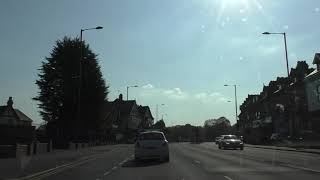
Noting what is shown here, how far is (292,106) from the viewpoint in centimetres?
7006

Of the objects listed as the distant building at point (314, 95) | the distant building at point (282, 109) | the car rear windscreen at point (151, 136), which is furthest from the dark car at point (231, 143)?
the car rear windscreen at point (151, 136)

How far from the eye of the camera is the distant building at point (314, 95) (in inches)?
2685

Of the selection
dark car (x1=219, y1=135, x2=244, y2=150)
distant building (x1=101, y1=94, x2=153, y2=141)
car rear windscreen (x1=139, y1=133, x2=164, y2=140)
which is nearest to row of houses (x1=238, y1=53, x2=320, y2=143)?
dark car (x1=219, y1=135, x2=244, y2=150)

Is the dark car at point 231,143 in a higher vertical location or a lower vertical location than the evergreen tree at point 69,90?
lower

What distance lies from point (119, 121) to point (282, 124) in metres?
46.4

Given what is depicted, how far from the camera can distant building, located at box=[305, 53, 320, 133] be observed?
68.2m

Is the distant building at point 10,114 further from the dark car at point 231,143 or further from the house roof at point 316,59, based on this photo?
the house roof at point 316,59

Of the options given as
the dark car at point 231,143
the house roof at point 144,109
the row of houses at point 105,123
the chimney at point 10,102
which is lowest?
the dark car at point 231,143

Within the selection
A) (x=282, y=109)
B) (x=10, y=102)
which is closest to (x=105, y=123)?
(x=282, y=109)

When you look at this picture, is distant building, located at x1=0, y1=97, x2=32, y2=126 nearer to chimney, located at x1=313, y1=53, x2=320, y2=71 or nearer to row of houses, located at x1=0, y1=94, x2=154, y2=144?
row of houses, located at x1=0, y1=94, x2=154, y2=144

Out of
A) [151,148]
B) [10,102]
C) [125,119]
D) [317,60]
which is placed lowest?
[151,148]

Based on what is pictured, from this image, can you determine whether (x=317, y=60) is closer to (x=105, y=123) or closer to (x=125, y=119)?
(x=105, y=123)

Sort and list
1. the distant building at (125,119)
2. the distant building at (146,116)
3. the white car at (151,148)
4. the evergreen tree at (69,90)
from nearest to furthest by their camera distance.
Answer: the white car at (151,148) < the evergreen tree at (69,90) < the distant building at (125,119) < the distant building at (146,116)

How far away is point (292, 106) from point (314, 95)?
10.0ft
